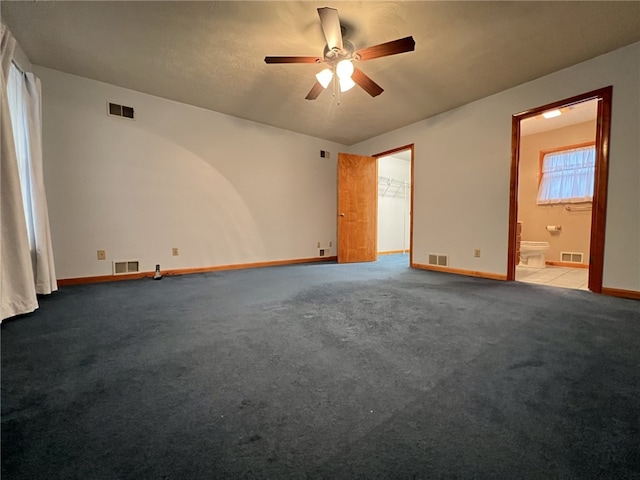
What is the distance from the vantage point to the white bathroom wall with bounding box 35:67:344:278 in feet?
9.73

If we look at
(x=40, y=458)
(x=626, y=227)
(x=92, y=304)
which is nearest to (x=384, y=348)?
(x=40, y=458)

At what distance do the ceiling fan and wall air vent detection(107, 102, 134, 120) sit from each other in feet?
7.41

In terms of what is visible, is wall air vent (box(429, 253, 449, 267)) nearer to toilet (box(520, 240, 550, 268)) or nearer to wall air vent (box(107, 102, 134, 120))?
toilet (box(520, 240, 550, 268))

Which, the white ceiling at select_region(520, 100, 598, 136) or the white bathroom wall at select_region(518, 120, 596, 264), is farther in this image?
the white bathroom wall at select_region(518, 120, 596, 264)

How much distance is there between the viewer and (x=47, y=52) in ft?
8.39

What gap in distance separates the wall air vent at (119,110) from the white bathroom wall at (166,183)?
50 mm

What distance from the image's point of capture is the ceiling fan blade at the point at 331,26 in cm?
175

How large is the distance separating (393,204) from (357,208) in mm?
2029

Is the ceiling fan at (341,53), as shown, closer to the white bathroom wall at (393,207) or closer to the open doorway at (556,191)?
the open doorway at (556,191)

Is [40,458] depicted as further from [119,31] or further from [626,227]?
[626,227]

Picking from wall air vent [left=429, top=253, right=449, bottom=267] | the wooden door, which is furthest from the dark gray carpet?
the wooden door

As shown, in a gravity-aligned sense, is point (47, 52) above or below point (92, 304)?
above

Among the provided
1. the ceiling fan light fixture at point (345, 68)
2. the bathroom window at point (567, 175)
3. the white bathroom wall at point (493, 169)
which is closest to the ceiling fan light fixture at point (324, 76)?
the ceiling fan light fixture at point (345, 68)

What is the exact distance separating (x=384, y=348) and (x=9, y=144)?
2851mm
